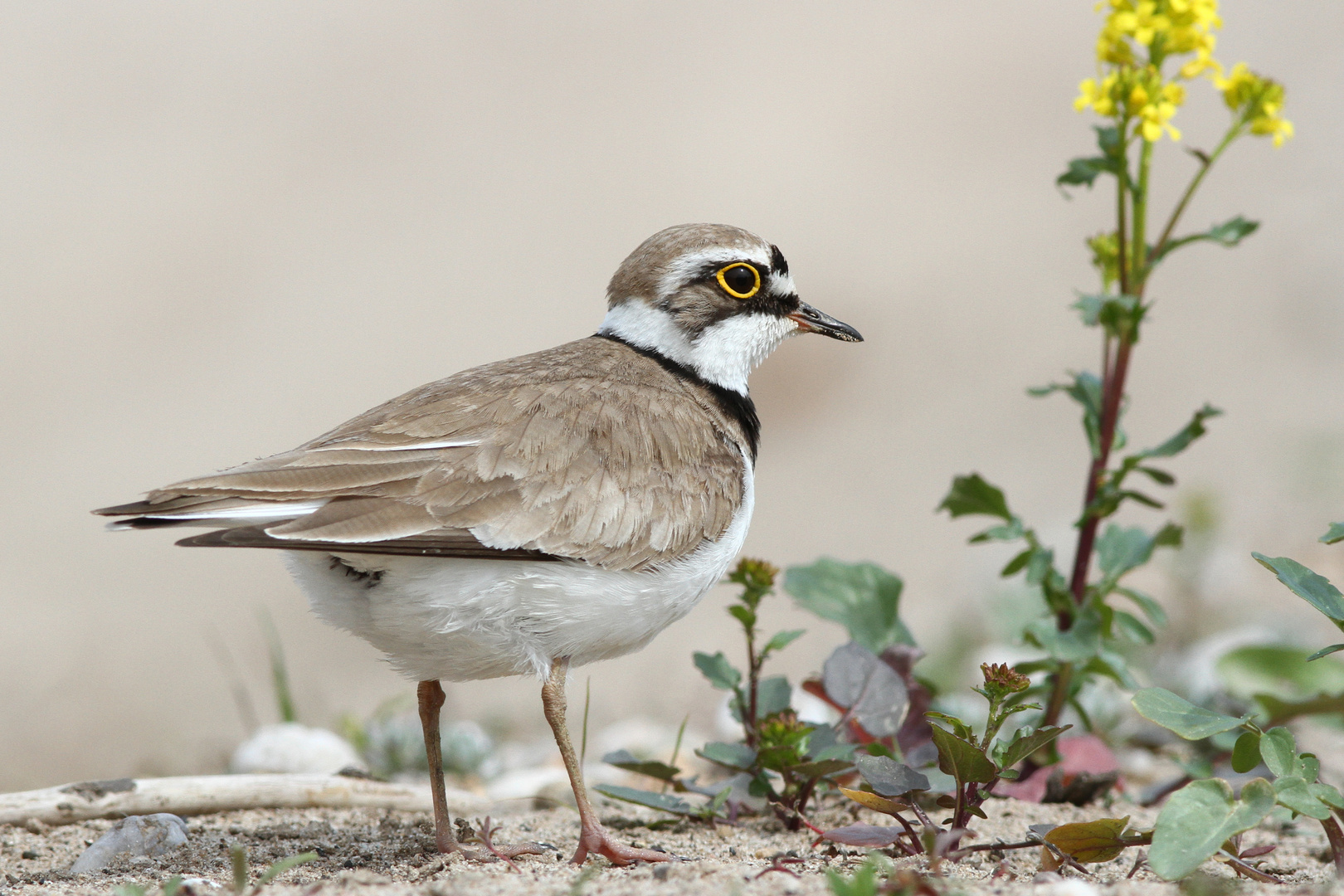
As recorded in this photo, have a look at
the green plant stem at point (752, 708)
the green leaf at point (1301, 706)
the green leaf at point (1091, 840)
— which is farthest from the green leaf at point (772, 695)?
the green leaf at point (1301, 706)

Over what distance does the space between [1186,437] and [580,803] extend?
90.1 inches

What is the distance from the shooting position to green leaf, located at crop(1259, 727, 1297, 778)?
10.6 feet

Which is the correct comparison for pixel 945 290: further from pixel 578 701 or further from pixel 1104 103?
pixel 1104 103

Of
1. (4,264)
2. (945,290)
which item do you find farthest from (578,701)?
(4,264)

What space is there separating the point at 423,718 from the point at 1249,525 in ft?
20.7

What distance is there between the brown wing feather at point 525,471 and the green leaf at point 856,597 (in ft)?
2.70

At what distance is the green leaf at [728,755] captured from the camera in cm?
429

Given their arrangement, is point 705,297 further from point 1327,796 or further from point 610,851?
point 1327,796

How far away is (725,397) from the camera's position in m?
4.80

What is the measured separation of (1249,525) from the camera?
8.74m

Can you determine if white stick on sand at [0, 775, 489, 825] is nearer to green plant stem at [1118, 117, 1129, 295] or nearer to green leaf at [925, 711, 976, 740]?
green leaf at [925, 711, 976, 740]

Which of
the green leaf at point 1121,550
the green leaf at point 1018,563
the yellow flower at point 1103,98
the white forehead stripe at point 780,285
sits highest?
the yellow flower at point 1103,98

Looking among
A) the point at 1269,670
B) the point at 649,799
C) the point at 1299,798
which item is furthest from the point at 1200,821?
the point at 1269,670

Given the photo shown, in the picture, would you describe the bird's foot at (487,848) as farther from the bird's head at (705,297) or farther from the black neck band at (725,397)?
the bird's head at (705,297)
